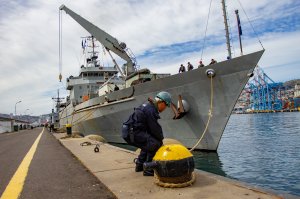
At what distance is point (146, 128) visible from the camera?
476 centimetres

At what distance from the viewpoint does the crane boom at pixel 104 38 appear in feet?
62.1

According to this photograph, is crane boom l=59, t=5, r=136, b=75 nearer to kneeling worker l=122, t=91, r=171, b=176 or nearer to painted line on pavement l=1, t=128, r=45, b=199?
painted line on pavement l=1, t=128, r=45, b=199

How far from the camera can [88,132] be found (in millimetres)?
21641

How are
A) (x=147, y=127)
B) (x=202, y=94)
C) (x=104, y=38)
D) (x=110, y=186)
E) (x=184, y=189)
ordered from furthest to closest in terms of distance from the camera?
(x=104, y=38) → (x=202, y=94) → (x=147, y=127) → (x=110, y=186) → (x=184, y=189)

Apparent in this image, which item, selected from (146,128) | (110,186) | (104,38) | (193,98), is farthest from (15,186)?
(104,38)

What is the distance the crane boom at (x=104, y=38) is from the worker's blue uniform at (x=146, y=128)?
1498 centimetres

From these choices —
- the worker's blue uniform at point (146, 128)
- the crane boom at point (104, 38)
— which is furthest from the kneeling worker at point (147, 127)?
the crane boom at point (104, 38)

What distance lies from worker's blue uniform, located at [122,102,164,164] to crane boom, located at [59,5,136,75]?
14980 mm

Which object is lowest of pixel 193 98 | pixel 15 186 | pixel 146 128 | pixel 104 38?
pixel 15 186

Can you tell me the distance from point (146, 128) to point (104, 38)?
15224 mm

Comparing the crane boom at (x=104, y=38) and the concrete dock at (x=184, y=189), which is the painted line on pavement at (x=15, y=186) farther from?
the crane boom at (x=104, y=38)

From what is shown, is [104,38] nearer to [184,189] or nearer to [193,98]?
[193,98]

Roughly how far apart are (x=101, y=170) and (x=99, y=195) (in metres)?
1.82

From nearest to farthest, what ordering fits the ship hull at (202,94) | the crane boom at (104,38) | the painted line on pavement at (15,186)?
the painted line on pavement at (15,186) < the ship hull at (202,94) < the crane boom at (104,38)
